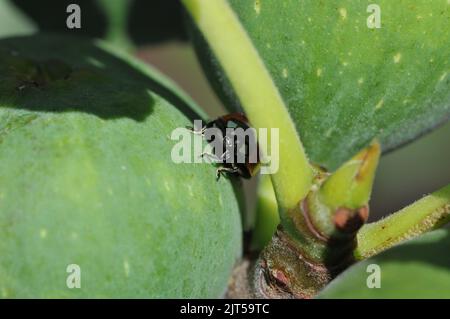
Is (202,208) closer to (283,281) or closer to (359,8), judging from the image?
(283,281)

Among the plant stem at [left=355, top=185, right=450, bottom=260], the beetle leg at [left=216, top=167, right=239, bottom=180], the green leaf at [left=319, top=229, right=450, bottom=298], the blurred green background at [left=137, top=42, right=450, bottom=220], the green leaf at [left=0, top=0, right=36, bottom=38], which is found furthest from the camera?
the blurred green background at [left=137, top=42, right=450, bottom=220]

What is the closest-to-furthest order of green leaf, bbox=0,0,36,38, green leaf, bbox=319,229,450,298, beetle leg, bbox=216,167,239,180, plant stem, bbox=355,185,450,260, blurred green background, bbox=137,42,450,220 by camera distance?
1. green leaf, bbox=319,229,450,298
2. plant stem, bbox=355,185,450,260
3. beetle leg, bbox=216,167,239,180
4. green leaf, bbox=0,0,36,38
5. blurred green background, bbox=137,42,450,220

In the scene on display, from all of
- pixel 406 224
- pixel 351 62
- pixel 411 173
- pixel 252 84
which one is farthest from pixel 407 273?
pixel 411 173

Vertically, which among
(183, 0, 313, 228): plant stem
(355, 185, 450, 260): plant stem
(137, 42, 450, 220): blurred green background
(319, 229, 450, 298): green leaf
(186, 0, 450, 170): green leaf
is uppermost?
(137, 42, 450, 220): blurred green background

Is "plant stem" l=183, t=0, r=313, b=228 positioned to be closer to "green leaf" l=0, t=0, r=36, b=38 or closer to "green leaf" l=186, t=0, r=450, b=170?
"green leaf" l=186, t=0, r=450, b=170

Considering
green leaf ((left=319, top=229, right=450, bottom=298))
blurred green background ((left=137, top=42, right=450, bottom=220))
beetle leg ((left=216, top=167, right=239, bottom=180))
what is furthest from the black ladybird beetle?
blurred green background ((left=137, top=42, right=450, bottom=220))

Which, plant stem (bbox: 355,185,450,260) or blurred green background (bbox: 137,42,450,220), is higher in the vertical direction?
blurred green background (bbox: 137,42,450,220)

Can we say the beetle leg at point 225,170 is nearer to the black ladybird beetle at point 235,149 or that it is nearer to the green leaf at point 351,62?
the black ladybird beetle at point 235,149
